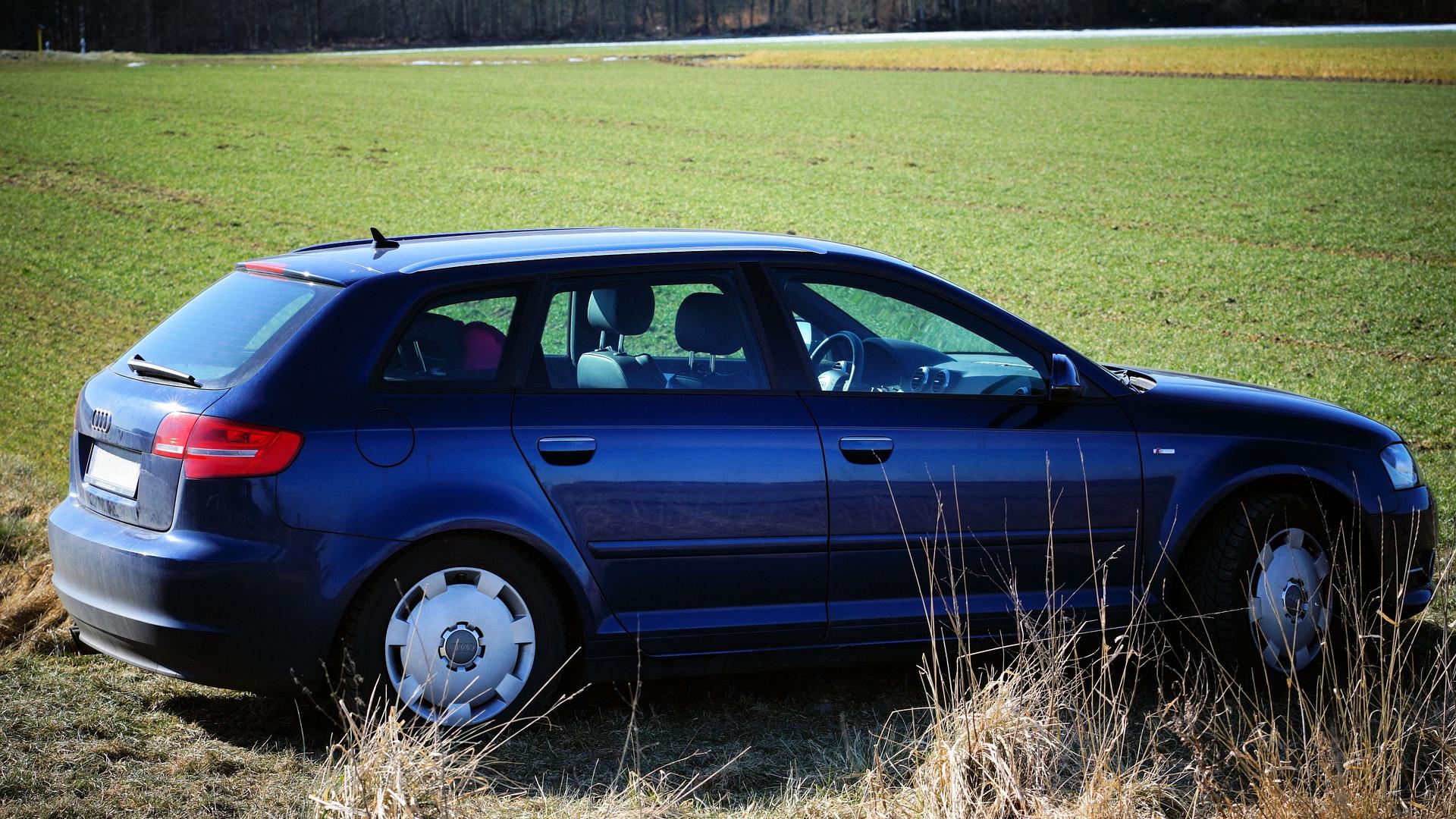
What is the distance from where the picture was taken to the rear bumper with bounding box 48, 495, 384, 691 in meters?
3.93

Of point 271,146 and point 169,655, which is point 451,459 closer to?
point 169,655

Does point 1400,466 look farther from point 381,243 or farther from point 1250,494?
point 381,243

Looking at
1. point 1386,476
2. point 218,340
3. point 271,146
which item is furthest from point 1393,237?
point 271,146

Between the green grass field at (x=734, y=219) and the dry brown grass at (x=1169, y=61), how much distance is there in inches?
146

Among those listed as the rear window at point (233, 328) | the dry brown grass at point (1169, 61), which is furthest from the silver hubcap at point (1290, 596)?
the dry brown grass at point (1169, 61)

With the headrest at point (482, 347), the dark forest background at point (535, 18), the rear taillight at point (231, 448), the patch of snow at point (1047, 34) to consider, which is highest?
the dark forest background at point (535, 18)

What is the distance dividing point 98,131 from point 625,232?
1366 inches

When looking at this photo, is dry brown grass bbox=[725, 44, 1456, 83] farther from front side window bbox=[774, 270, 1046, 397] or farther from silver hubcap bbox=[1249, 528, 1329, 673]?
front side window bbox=[774, 270, 1046, 397]

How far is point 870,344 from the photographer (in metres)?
4.92

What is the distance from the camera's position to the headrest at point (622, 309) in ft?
15.2

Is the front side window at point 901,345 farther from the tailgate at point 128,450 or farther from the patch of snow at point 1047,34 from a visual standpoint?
the patch of snow at point 1047,34

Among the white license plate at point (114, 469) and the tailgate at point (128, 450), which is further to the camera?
→ the white license plate at point (114, 469)

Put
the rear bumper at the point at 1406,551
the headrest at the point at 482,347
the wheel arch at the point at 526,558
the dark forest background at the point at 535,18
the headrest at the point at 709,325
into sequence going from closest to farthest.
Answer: the wheel arch at the point at 526,558 < the headrest at the point at 482,347 < the headrest at the point at 709,325 < the rear bumper at the point at 1406,551 < the dark forest background at the point at 535,18

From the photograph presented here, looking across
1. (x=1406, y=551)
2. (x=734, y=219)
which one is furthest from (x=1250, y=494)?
(x=734, y=219)
